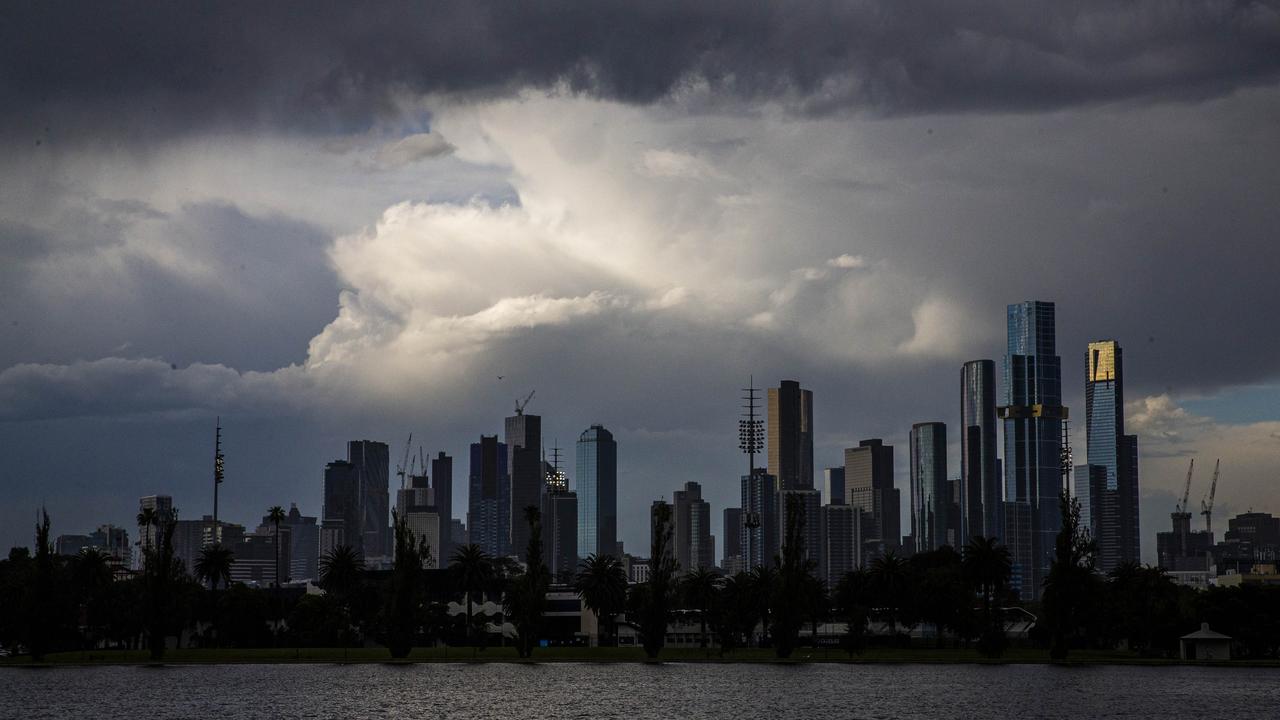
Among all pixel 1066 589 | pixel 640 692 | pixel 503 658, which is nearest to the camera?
pixel 640 692

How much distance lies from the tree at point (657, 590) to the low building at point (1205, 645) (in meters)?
59.9

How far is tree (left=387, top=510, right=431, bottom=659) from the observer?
558 ft

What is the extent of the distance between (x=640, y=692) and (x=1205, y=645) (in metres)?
81.6

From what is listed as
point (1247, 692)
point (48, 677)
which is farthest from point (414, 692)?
point (1247, 692)

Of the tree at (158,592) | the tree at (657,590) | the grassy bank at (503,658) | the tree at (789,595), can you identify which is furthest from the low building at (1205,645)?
the tree at (158,592)

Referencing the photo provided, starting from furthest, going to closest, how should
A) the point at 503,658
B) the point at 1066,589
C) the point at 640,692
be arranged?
the point at 503,658, the point at 1066,589, the point at 640,692

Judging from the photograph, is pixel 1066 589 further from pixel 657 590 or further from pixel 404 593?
pixel 404 593

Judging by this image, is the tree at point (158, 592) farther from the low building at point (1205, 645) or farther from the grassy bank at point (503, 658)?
the low building at point (1205, 645)

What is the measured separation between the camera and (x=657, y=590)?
172 meters

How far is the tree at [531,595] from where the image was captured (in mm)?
173625

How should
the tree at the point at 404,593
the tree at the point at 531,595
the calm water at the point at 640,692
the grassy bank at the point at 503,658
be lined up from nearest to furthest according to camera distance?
the calm water at the point at 640,692 < the tree at the point at 404,593 < the tree at the point at 531,595 < the grassy bank at the point at 503,658

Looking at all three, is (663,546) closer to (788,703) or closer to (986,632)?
(986,632)

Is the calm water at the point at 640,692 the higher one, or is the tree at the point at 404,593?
the tree at the point at 404,593

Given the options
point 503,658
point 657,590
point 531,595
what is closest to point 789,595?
point 657,590
